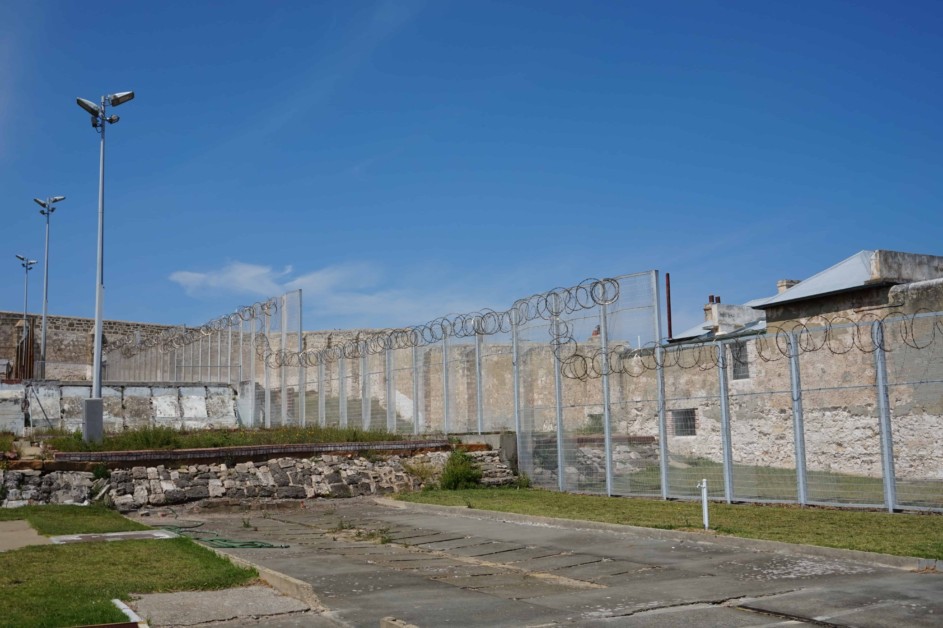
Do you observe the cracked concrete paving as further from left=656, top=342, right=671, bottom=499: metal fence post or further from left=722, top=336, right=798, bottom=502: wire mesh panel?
left=722, top=336, right=798, bottom=502: wire mesh panel

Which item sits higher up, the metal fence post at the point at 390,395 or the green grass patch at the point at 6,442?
the metal fence post at the point at 390,395

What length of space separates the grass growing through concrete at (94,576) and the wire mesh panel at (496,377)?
9319 mm

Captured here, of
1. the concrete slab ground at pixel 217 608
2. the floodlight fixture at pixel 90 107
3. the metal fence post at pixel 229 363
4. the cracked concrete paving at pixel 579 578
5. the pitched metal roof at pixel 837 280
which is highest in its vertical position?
the floodlight fixture at pixel 90 107

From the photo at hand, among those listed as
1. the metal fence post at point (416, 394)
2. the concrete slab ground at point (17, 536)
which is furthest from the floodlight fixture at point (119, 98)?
the concrete slab ground at point (17, 536)

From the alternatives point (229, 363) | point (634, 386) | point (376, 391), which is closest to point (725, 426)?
point (634, 386)

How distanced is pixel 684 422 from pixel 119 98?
16225 millimetres

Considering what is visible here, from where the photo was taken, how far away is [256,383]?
26219mm

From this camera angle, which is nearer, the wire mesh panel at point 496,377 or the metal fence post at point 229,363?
the wire mesh panel at point 496,377

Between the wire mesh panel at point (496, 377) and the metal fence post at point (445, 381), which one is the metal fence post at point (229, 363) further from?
the wire mesh panel at point (496, 377)

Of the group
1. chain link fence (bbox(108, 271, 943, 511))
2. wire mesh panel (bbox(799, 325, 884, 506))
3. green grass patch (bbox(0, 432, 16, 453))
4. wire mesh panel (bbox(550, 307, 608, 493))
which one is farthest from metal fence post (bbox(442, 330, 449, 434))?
green grass patch (bbox(0, 432, 16, 453))

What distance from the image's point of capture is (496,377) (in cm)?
1831

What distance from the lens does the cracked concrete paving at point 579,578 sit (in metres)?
5.94

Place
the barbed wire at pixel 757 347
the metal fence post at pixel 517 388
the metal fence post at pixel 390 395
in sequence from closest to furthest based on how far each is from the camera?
the barbed wire at pixel 757 347, the metal fence post at pixel 517 388, the metal fence post at pixel 390 395

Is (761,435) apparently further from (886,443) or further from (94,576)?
(94,576)
